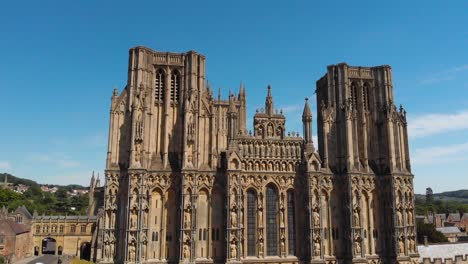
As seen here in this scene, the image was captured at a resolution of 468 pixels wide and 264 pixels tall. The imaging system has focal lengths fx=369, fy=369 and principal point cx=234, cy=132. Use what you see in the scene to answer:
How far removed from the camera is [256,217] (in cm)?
4181

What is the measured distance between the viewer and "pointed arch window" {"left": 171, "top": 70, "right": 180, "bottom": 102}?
44384 mm

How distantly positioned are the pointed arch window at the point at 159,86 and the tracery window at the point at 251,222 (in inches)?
608

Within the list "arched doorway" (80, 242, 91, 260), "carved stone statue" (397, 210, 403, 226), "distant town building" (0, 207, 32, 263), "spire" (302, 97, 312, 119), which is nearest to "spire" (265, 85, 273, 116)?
"spire" (302, 97, 312, 119)

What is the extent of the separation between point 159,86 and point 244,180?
1518 cm

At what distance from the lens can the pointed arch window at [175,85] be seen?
146 feet

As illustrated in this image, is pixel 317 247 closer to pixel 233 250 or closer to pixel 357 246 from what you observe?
pixel 357 246

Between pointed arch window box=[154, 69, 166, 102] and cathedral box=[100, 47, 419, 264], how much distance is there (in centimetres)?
13

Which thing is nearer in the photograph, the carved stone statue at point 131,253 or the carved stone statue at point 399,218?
the carved stone statue at point 131,253

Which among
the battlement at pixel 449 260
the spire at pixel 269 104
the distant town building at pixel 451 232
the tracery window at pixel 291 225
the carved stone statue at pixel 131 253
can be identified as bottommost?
the distant town building at pixel 451 232

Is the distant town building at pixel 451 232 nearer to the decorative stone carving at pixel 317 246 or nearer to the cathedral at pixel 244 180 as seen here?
the cathedral at pixel 244 180

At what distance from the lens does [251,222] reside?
41875 mm

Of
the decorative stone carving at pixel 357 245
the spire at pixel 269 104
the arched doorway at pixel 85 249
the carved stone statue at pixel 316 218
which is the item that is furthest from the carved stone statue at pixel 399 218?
the arched doorway at pixel 85 249

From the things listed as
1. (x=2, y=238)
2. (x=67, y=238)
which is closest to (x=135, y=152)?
(x=2, y=238)

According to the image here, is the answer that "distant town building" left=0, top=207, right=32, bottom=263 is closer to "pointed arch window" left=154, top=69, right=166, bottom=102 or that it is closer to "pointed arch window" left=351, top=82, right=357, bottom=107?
"pointed arch window" left=154, top=69, right=166, bottom=102
